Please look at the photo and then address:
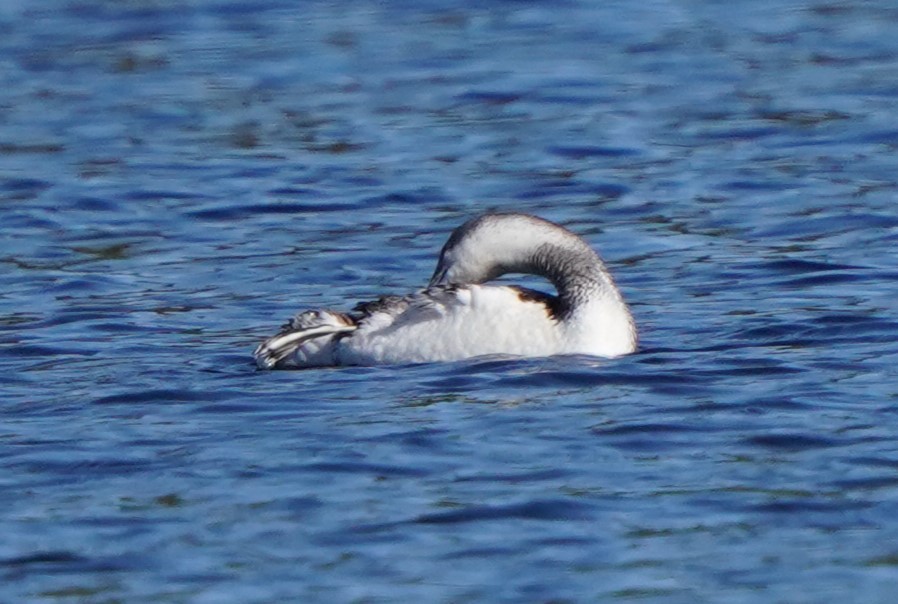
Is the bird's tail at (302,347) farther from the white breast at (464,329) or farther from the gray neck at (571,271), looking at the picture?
the gray neck at (571,271)

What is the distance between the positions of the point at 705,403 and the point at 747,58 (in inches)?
331

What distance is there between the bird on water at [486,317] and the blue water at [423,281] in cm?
13

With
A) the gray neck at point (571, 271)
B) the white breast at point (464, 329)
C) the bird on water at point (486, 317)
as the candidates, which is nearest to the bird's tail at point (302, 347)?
the bird on water at point (486, 317)

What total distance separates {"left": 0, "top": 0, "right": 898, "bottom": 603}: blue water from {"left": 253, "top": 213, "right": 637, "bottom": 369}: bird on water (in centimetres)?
13

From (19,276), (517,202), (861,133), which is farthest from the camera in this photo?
(861,133)

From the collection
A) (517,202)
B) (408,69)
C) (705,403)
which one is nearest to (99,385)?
(705,403)

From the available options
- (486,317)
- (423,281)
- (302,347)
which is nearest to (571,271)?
(486,317)

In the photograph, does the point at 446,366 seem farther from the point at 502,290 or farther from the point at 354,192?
the point at 354,192

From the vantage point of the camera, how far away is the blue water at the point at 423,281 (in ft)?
23.4

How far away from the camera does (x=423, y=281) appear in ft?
39.4

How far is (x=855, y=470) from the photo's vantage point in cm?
780

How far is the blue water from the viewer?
7145 mm

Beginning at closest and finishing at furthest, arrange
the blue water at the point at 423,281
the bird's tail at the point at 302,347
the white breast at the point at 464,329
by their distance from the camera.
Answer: the blue water at the point at 423,281, the white breast at the point at 464,329, the bird's tail at the point at 302,347

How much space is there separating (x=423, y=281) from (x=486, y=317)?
2.44 metres
